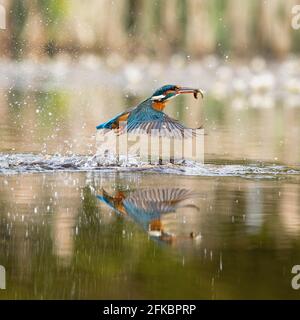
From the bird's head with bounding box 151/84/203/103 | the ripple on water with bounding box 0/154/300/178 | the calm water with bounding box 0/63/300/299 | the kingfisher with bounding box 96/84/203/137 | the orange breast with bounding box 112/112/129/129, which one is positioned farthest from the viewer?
the orange breast with bounding box 112/112/129/129

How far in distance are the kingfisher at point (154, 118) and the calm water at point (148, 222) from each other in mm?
350

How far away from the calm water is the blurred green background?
1490 cm

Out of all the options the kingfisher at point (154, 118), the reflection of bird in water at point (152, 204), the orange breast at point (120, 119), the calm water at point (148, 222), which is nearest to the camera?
the calm water at point (148, 222)

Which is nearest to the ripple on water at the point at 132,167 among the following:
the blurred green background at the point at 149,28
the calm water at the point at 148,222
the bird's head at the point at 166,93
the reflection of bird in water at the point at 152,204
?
the calm water at the point at 148,222

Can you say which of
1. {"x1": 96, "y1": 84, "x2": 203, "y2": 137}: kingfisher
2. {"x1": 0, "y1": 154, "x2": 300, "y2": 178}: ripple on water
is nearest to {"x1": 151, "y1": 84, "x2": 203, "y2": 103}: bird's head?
{"x1": 96, "y1": 84, "x2": 203, "y2": 137}: kingfisher

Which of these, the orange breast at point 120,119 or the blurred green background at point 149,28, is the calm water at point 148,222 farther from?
the blurred green background at point 149,28

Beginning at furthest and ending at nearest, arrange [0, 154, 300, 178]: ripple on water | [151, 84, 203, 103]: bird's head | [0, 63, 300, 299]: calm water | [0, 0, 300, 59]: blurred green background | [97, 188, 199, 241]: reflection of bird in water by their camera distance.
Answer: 1. [0, 0, 300, 59]: blurred green background
2. [151, 84, 203, 103]: bird's head
3. [0, 154, 300, 178]: ripple on water
4. [97, 188, 199, 241]: reflection of bird in water
5. [0, 63, 300, 299]: calm water

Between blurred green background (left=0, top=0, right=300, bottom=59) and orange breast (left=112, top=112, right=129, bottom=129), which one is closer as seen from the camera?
orange breast (left=112, top=112, right=129, bottom=129)

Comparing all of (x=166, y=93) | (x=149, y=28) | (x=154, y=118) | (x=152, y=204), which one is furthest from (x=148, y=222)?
(x=149, y=28)

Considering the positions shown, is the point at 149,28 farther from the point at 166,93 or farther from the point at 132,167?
the point at 132,167

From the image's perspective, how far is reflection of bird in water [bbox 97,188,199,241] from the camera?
6.55m

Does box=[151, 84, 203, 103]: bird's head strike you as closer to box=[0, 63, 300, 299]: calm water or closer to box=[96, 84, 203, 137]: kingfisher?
box=[96, 84, 203, 137]: kingfisher

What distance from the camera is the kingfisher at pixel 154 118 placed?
938 centimetres
